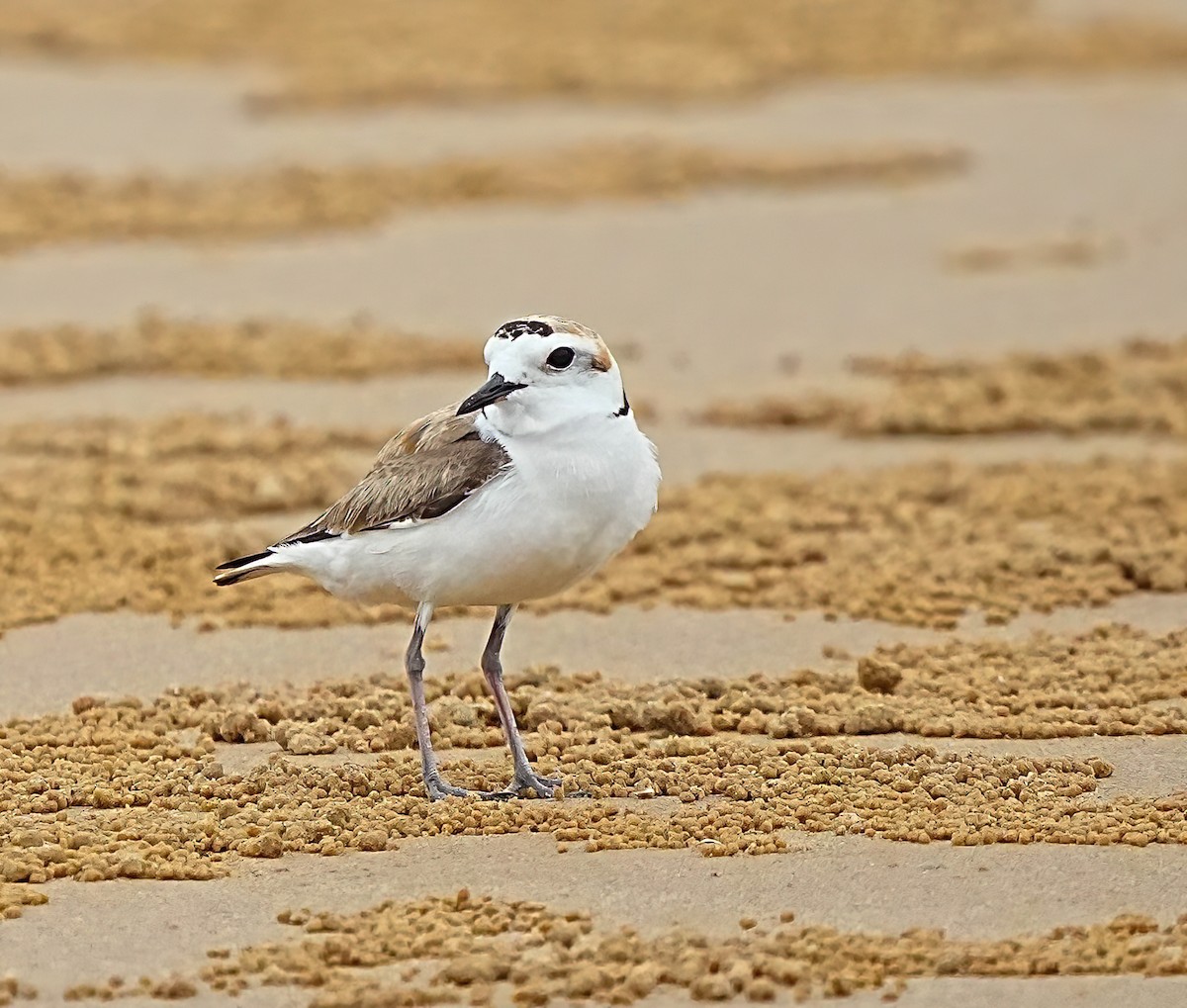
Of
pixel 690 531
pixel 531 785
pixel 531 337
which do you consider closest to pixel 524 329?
pixel 531 337

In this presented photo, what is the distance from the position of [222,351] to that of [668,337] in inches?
97.9

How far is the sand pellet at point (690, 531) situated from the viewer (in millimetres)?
8211

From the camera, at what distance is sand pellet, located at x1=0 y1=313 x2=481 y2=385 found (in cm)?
1127

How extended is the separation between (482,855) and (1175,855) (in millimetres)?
1774

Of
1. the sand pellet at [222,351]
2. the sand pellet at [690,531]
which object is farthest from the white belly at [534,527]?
the sand pellet at [222,351]

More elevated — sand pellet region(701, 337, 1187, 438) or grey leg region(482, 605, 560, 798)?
sand pellet region(701, 337, 1187, 438)

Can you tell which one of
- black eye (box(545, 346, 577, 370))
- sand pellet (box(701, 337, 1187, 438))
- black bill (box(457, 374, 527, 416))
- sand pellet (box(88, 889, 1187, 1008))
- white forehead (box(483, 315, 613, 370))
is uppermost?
white forehead (box(483, 315, 613, 370))

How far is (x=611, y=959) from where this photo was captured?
4.83 m

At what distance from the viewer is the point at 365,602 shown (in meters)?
6.49

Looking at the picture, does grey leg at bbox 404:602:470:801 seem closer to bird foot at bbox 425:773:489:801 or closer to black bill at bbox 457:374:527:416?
bird foot at bbox 425:773:489:801

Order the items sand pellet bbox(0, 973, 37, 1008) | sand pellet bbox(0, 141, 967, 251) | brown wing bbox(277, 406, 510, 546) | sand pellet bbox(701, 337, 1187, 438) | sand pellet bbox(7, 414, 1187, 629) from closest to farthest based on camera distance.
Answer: sand pellet bbox(0, 973, 37, 1008)
brown wing bbox(277, 406, 510, 546)
sand pellet bbox(7, 414, 1187, 629)
sand pellet bbox(701, 337, 1187, 438)
sand pellet bbox(0, 141, 967, 251)

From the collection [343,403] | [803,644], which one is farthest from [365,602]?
[343,403]

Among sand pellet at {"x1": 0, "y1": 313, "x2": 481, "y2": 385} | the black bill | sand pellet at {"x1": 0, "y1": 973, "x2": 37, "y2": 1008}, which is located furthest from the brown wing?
sand pellet at {"x1": 0, "y1": 313, "x2": 481, "y2": 385}

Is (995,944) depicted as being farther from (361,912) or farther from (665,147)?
(665,147)
